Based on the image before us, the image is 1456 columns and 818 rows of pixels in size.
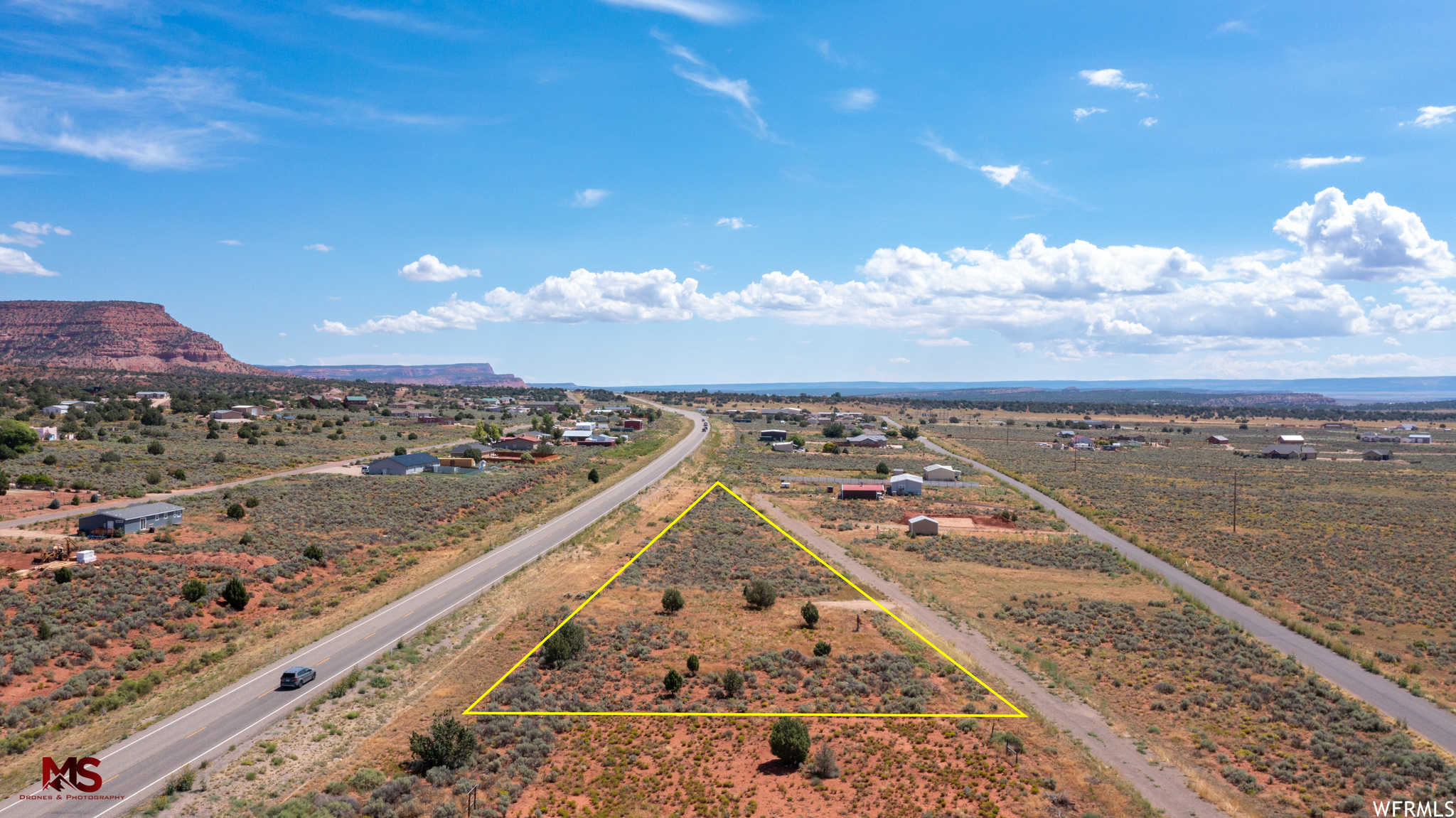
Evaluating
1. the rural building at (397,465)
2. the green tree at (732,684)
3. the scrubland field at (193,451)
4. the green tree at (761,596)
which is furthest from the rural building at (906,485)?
the scrubland field at (193,451)

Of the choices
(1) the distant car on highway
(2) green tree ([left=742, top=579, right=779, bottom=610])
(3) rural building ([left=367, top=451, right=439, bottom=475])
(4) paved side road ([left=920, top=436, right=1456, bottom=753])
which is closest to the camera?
(4) paved side road ([left=920, top=436, right=1456, bottom=753])

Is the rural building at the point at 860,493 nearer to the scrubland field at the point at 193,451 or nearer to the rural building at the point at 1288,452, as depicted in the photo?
the scrubland field at the point at 193,451


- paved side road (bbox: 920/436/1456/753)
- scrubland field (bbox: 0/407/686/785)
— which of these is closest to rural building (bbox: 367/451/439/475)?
scrubland field (bbox: 0/407/686/785)

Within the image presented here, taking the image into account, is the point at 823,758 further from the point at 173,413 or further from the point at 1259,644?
the point at 173,413

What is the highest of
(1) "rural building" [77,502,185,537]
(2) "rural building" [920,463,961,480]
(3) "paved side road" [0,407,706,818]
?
(1) "rural building" [77,502,185,537]

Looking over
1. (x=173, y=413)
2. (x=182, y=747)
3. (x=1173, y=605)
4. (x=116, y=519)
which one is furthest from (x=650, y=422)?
(x=182, y=747)

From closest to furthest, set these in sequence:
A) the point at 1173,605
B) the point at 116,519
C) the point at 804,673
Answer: the point at 804,673, the point at 1173,605, the point at 116,519

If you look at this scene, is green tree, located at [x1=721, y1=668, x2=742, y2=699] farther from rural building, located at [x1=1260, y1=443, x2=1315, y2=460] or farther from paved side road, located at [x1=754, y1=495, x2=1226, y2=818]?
rural building, located at [x1=1260, y1=443, x2=1315, y2=460]
